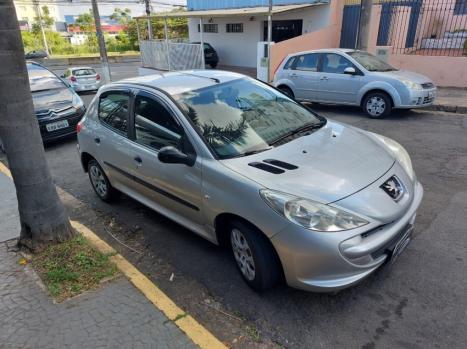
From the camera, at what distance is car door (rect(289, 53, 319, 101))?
9.33 m

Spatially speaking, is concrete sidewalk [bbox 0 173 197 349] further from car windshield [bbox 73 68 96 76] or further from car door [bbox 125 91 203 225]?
car windshield [bbox 73 68 96 76]

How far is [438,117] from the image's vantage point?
8414mm

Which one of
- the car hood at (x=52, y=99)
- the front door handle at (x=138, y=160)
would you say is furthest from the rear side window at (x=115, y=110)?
the car hood at (x=52, y=99)

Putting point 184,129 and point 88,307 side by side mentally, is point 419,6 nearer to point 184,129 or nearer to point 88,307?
point 184,129

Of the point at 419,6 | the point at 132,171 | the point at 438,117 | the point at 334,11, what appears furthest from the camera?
the point at 334,11

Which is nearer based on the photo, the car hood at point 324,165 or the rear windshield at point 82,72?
the car hood at point 324,165

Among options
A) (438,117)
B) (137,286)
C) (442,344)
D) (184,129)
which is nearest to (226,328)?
(137,286)

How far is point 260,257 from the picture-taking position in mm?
2783

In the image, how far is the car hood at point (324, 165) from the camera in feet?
8.91

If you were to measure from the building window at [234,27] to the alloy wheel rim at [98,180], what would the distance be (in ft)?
57.0

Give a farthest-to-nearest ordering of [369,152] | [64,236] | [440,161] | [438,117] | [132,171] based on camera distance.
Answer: [438,117]
[440,161]
[132,171]
[64,236]
[369,152]

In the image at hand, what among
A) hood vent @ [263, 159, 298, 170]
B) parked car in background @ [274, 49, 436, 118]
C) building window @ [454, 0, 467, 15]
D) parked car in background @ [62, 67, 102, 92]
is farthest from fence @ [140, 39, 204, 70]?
hood vent @ [263, 159, 298, 170]

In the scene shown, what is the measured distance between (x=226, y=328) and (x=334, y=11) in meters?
15.3

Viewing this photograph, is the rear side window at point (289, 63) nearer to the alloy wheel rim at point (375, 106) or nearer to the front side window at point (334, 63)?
the front side window at point (334, 63)
